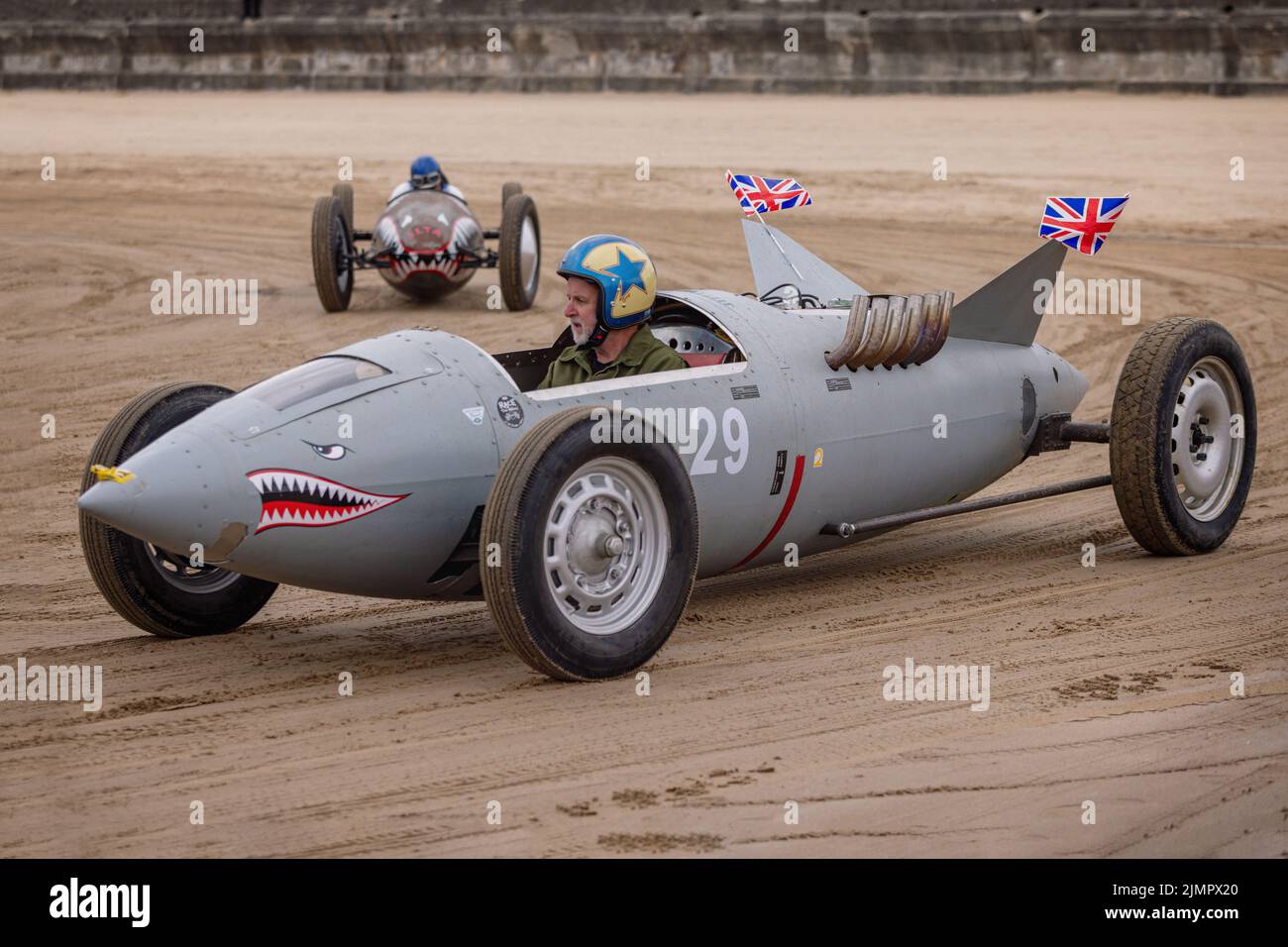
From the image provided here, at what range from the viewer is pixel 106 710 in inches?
236

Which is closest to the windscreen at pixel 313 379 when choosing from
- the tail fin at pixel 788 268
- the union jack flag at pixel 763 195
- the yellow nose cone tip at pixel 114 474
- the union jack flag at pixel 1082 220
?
the yellow nose cone tip at pixel 114 474

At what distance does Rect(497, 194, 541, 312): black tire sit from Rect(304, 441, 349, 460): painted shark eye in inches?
389

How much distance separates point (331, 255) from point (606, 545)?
10109 mm

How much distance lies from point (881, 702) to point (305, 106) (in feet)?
95.2

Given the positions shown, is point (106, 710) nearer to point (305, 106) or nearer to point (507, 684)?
point (507, 684)

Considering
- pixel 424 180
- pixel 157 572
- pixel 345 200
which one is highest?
pixel 424 180

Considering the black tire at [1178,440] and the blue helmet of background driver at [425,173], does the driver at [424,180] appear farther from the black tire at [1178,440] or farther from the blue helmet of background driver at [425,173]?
the black tire at [1178,440]

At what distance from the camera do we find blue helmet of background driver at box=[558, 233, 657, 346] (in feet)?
23.2

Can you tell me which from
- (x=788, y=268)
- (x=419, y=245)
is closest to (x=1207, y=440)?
(x=788, y=268)

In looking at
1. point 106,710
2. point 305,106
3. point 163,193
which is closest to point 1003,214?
point 163,193

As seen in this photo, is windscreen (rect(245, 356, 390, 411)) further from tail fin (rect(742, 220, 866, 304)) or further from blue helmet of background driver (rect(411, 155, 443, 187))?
blue helmet of background driver (rect(411, 155, 443, 187))

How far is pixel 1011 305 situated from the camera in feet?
27.8

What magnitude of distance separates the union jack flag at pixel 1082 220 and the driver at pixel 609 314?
207 centimetres

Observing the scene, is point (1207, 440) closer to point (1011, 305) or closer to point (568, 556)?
point (1011, 305)
